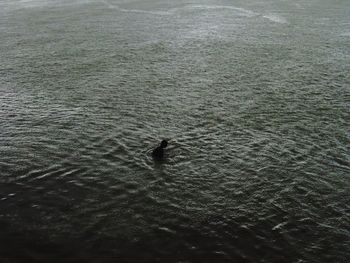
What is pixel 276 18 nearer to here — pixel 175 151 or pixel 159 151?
pixel 175 151

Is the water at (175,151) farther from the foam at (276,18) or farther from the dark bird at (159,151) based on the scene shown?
the foam at (276,18)

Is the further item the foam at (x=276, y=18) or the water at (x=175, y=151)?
the foam at (x=276, y=18)

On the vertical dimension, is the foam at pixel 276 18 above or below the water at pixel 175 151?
above

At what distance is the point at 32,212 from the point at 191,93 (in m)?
26.7

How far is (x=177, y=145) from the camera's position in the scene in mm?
36344

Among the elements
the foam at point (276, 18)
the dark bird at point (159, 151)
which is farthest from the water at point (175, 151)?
the foam at point (276, 18)

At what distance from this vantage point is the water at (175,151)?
2528 cm

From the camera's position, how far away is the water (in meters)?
25.3

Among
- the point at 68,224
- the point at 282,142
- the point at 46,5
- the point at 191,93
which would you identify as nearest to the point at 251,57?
the point at 191,93

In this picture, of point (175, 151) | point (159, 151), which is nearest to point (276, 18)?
point (175, 151)

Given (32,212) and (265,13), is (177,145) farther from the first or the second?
(265,13)

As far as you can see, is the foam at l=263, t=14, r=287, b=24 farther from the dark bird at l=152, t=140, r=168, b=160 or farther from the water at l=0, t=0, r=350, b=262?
the dark bird at l=152, t=140, r=168, b=160

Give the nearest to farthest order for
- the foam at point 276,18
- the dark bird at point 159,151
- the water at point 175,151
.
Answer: the water at point 175,151 < the dark bird at point 159,151 < the foam at point 276,18

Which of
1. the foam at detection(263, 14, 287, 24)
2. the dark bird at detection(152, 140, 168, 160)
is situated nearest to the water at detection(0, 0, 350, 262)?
the dark bird at detection(152, 140, 168, 160)
